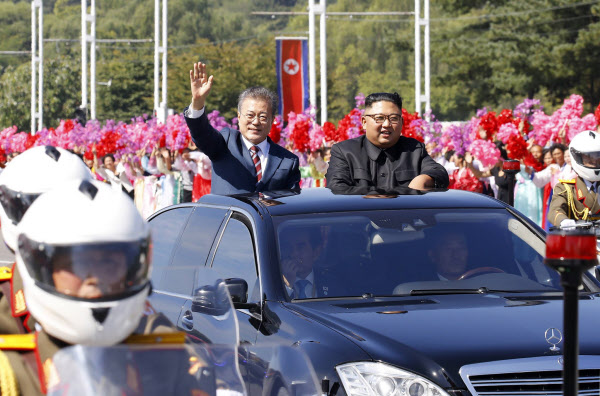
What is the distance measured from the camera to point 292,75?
29219mm

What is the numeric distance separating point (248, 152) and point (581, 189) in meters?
2.86

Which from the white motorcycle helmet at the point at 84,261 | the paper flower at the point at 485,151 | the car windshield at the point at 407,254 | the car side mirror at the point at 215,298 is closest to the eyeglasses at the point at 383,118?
the car windshield at the point at 407,254

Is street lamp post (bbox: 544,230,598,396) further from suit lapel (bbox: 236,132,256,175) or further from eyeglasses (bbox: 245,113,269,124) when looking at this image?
eyeglasses (bbox: 245,113,269,124)

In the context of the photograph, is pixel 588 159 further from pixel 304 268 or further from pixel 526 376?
pixel 526 376

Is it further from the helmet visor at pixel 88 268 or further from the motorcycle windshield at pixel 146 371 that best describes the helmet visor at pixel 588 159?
the helmet visor at pixel 88 268

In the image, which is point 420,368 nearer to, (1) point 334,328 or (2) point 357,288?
(1) point 334,328

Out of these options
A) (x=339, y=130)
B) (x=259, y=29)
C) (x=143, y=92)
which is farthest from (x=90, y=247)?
(x=259, y=29)

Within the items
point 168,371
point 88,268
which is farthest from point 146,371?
point 88,268

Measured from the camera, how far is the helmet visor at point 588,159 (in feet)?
30.9

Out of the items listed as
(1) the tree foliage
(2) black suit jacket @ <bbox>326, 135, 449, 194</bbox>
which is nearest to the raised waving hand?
(2) black suit jacket @ <bbox>326, 135, 449, 194</bbox>

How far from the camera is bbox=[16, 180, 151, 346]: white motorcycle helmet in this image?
2869mm

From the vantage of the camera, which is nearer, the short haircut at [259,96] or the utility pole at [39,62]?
the short haircut at [259,96]

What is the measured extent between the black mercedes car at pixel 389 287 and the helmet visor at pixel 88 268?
1.69 meters

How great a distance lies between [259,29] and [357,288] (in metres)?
134
